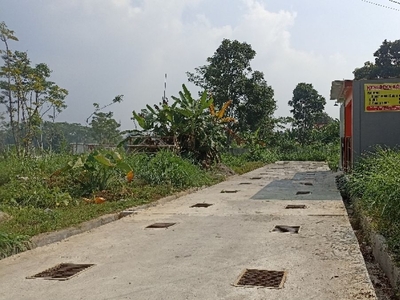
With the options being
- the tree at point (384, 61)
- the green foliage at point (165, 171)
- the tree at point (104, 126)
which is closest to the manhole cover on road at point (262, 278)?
the green foliage at point (165, 171)

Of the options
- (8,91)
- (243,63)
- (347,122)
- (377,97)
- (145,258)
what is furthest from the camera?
(243,63)

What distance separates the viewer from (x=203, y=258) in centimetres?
434

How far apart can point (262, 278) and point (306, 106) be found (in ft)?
108

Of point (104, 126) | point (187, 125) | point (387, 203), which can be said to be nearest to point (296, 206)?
point (387, 203)

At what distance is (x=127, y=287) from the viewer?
3.51m

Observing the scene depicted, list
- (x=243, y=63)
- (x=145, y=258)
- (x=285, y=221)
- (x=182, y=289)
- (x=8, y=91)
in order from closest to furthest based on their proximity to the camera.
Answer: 1. (x=182, y=289)
2. (x=145, y=258)
3. (x=285, y=221)
4. (x=8, y=91)
5. (x=243, y=63)

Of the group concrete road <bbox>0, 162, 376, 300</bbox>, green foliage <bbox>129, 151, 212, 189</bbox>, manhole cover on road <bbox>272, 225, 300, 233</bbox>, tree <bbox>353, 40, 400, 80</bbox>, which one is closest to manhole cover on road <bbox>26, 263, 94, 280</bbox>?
concrete road <bbox>0, 162, 376, 300</bbox>

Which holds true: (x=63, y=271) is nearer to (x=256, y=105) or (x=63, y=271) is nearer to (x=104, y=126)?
(x=256, y=105)

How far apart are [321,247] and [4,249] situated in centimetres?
334

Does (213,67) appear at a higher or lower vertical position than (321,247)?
higher

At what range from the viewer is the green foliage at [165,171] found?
34.3 ft

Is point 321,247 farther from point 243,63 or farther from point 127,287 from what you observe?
point 243,63

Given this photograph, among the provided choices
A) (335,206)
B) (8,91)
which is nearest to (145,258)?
(335,206)

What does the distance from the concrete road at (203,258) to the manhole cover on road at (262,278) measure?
0.15ft
